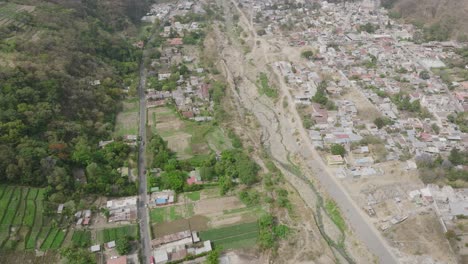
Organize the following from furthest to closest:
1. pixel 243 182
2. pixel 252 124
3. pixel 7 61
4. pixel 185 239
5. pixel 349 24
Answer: pixel 349 24
pixel 252 124
pixel 7 61
pixel 243 182
pixel 185 239

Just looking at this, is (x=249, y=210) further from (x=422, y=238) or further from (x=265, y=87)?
(x=265, y=87)

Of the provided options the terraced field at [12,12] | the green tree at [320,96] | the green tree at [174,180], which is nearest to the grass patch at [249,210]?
the green tree at [174,180]

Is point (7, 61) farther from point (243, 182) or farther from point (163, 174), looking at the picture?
point (243, 182)

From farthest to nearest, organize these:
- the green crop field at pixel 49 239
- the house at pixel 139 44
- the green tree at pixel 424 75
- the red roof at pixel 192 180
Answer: the house at pixel 139 44, the green tree at pixel 424 75, the red roof at pixel 192 180, the green crop field at pixel 49 239

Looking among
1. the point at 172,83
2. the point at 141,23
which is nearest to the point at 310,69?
the point at 172,83

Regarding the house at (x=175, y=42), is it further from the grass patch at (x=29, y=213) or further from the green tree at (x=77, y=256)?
the green tree at (x=77, y=256)
